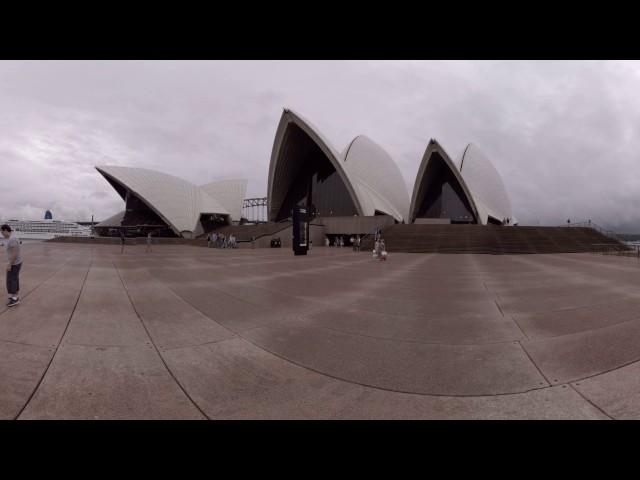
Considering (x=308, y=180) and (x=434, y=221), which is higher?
(x=308, y=180)

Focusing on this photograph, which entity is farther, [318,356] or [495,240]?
[495,240]

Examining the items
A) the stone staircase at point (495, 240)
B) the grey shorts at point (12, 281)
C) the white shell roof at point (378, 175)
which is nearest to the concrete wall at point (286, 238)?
the stone staircase at point (495, 240)

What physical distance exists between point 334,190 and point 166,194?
85.8ft

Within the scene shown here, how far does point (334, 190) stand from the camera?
4388 cm

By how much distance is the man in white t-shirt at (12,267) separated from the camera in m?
5.08

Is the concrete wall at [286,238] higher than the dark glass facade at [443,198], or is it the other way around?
the dark glass facade at [443,198]

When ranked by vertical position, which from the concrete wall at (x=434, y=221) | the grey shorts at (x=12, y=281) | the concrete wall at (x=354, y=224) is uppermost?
the concrete wall at (x=434, y=221)

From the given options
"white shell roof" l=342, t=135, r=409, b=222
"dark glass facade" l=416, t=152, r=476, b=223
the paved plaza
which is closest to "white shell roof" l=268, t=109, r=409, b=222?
"white shell roof" l=342, t=135, r=409, b=222

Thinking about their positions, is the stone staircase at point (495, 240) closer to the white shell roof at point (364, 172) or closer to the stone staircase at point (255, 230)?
the stone staircase at point (255, 230)

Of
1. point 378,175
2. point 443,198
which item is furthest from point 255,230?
point 443,198

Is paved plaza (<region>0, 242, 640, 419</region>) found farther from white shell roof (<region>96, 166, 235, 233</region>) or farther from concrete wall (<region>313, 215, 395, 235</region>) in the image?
white shell roof (<region>96, 166, 235, 233</region>)

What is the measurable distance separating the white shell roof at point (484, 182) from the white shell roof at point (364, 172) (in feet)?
34.0

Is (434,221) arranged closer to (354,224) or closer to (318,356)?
(354,224)

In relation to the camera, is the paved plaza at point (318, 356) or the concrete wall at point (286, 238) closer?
the paved plaza at point (318, 356)
